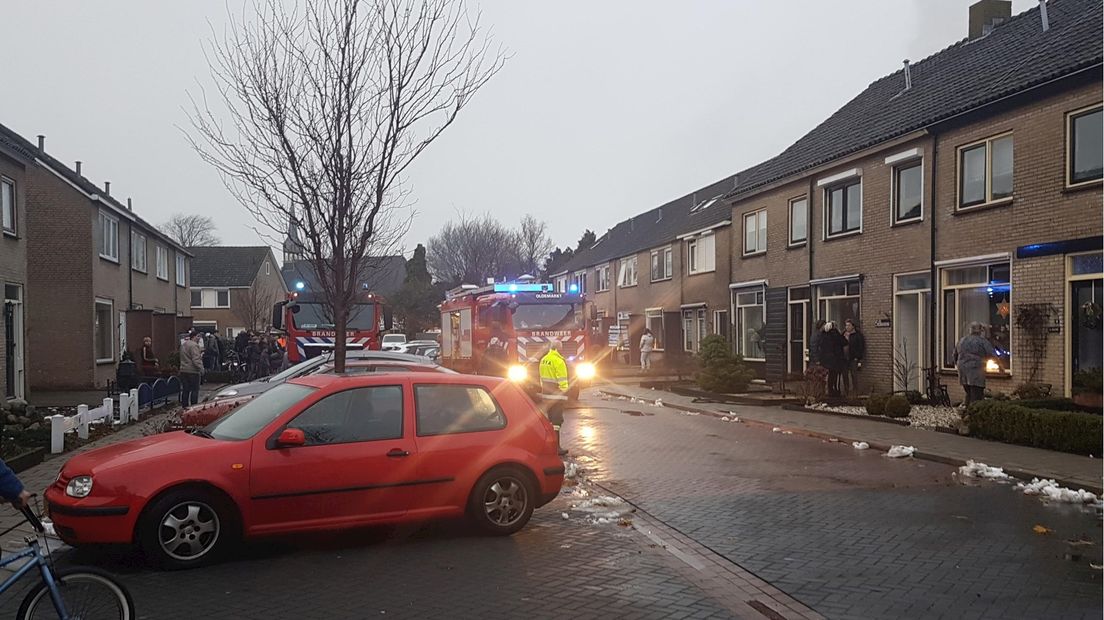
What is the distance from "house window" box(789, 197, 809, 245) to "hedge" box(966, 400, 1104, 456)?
10266 mm

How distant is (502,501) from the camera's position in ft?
25.1

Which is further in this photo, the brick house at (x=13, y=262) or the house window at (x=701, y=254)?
the house window at (x=701, y=254)

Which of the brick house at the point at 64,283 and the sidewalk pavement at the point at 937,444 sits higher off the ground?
the brick house at the point at 64,283

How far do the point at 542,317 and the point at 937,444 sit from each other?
401 inches

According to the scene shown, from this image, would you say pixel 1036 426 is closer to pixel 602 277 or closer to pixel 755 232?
pixel 755 232

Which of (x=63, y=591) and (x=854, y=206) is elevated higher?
(x=854, y=206)

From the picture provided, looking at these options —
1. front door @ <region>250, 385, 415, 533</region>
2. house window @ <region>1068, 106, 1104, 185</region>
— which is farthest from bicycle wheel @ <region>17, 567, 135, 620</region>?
house window @ <region>1068, 106, 1104, 185</region>

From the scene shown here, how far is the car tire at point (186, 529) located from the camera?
6.42 metres

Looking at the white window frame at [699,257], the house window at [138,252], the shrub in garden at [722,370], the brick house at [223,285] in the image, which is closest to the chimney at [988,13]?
the shrub in garden at [722,370]

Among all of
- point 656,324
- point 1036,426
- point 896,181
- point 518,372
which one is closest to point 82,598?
point 1036,426

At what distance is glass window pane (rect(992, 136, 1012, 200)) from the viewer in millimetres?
15930

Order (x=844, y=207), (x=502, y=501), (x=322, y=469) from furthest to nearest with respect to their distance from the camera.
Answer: (x=844, y=207)
(x=502, y=501)
(x=322, y=469)

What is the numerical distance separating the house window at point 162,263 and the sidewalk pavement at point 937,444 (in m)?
22.2

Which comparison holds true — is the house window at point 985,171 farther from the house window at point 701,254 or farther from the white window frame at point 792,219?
the house window at point 701,254
